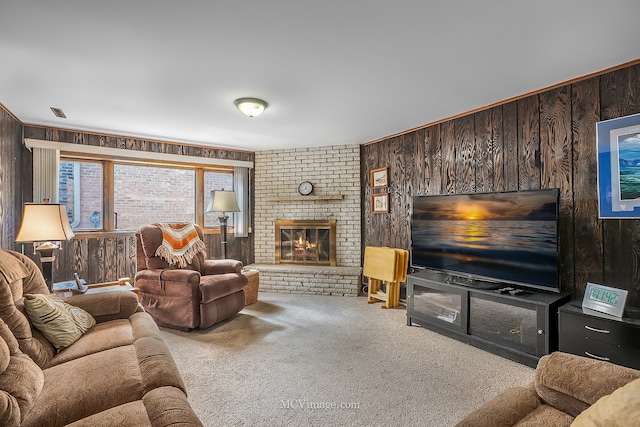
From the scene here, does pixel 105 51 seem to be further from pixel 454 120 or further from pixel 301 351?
pixel 454 120

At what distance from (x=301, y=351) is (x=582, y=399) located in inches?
77.2

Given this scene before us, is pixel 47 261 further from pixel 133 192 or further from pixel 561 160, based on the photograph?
pixel 561 160

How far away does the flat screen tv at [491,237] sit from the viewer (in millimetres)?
2518

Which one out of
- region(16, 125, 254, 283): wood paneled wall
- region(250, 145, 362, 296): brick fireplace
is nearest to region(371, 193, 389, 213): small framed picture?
region(250, 145, 362, 296): brick fireplace

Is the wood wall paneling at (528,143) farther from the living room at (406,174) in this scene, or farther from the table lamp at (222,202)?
the table lamp at (222,202)

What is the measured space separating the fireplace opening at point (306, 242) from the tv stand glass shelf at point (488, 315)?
1794 mm

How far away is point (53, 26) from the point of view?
1.79 metres

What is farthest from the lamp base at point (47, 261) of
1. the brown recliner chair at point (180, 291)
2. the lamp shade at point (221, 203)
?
the lamp shade at point (221, 203)

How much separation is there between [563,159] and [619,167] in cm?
41

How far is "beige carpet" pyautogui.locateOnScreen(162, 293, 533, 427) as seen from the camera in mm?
1867

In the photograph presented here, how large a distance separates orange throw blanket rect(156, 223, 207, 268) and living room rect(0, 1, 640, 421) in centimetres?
92

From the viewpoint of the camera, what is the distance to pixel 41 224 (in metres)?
2.49

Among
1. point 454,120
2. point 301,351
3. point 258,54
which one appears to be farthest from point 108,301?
point 454,120

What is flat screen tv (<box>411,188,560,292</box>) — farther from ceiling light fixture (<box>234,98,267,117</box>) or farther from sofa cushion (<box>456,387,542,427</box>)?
ceiling light fixture (<box>234,98,267,117</box>)
